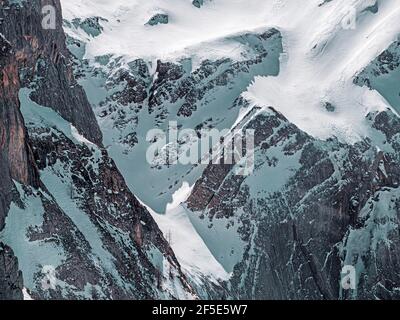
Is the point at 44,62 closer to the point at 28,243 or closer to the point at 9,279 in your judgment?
the point at 28,243

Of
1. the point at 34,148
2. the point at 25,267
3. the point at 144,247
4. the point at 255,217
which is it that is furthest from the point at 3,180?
the point at 255,217

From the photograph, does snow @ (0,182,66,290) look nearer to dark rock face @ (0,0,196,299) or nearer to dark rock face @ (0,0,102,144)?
dark rock face @ (0,0,196,299)

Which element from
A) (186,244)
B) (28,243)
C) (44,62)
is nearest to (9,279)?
(28,243)

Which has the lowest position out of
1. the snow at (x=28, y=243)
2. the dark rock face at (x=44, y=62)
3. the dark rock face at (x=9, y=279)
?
the snow at (x=28, y=243)

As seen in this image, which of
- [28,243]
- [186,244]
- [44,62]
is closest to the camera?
[28,243]

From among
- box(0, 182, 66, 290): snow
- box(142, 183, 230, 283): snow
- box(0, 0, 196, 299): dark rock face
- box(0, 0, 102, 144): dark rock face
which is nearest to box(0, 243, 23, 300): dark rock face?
box(0, 0, 196, 299): dark rock face

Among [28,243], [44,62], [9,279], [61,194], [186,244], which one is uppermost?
[44,62]

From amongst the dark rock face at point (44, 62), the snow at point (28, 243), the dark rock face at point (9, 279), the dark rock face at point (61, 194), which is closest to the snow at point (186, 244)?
the dark rock face at point (61, 194)

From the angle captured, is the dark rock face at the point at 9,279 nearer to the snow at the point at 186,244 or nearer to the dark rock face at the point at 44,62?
the dark rock face at the point at 44,62

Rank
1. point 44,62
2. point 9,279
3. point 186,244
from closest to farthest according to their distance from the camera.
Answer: point 9,279, point 44,62, point 186,244
